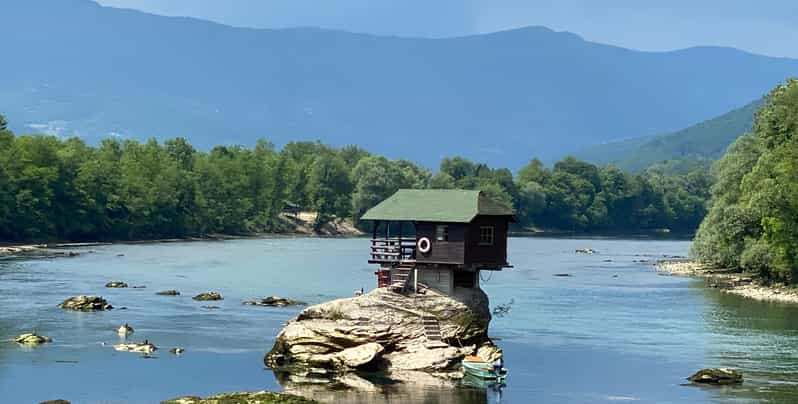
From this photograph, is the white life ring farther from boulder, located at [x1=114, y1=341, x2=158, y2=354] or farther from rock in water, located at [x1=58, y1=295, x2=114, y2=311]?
rock in water, located at [x1=58, y1=295, x2=114, y2=311]

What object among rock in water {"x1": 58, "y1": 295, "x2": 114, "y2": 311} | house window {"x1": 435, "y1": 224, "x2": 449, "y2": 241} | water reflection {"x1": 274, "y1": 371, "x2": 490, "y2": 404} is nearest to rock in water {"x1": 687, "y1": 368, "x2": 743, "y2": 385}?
water reflection {"x1": 274, "y1": 371, "x2": 490, "y2": 404}

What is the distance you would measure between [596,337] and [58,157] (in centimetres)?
12271

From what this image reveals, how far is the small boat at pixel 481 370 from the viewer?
5853cm

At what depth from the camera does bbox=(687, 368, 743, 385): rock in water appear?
60.0 meters

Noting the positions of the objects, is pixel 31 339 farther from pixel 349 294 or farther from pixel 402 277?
pixel 349 294

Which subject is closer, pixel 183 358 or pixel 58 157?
pixel 183 358

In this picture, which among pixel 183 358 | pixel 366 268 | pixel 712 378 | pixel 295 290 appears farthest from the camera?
pixel 366 268

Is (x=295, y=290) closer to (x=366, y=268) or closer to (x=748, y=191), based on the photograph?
(x=366, y=268)

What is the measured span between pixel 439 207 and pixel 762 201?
177 feet

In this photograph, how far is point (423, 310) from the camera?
206 ft

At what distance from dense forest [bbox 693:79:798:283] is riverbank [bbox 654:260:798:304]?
135 centimetres

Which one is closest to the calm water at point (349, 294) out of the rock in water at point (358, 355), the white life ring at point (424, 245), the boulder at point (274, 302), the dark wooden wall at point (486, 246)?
the boulder at point (274, 302)

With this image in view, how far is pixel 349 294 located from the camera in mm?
102688

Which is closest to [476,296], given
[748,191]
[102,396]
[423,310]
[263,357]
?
[423,310]
